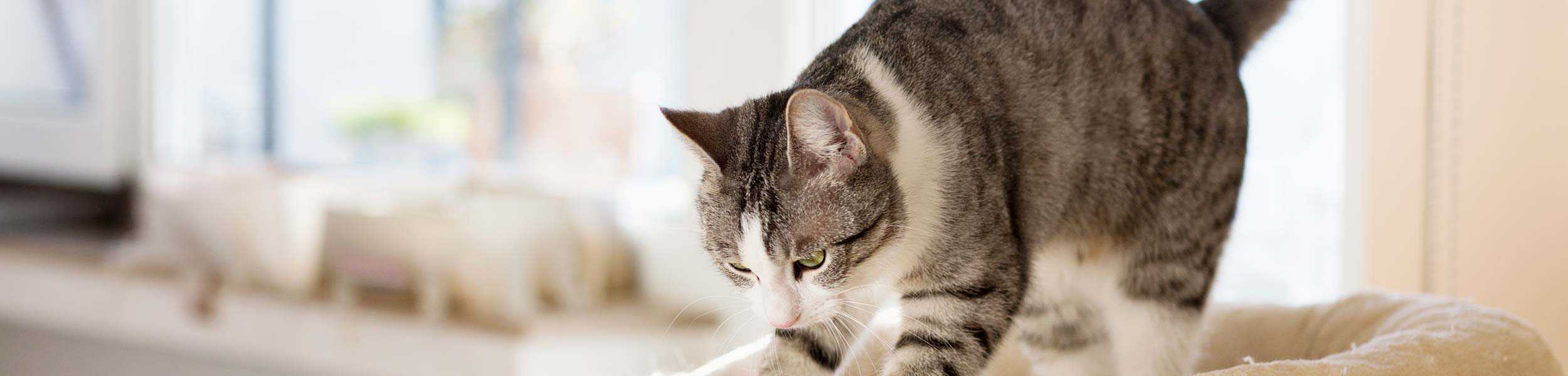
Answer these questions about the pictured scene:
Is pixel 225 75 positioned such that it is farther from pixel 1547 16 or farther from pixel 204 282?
pixel 1547 16

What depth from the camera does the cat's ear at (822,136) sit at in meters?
0.55

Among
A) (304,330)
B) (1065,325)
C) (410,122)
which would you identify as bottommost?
(304,330)

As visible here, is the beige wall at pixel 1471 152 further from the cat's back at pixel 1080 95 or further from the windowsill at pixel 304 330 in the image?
the windowsill at pixel 304 330

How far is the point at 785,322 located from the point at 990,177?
166mm

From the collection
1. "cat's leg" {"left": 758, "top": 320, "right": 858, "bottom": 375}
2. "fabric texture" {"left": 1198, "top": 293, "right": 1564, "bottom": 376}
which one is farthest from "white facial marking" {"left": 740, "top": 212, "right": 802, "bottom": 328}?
"fabric texture" {"left": 1198, "top": 293, "right": 1564, "bottom": 376}

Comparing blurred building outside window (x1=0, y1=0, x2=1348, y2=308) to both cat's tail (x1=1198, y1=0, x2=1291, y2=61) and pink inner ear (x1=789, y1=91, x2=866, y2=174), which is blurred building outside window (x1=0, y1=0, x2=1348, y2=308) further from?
pink inner ear (x1=789, y1=91, x2=866, y2=174)

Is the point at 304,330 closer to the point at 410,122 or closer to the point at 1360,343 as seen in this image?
the point at 410,122

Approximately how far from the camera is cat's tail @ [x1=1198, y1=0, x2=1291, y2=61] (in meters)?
0.84

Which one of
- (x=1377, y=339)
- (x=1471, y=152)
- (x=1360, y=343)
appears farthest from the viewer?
(x=1471, y=152)

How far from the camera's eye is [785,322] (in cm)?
62

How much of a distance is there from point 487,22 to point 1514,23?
202cm

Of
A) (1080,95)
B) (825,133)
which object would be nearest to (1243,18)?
(1080,95)

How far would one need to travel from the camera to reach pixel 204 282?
2.47 m

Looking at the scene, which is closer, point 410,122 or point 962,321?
point 962,321
